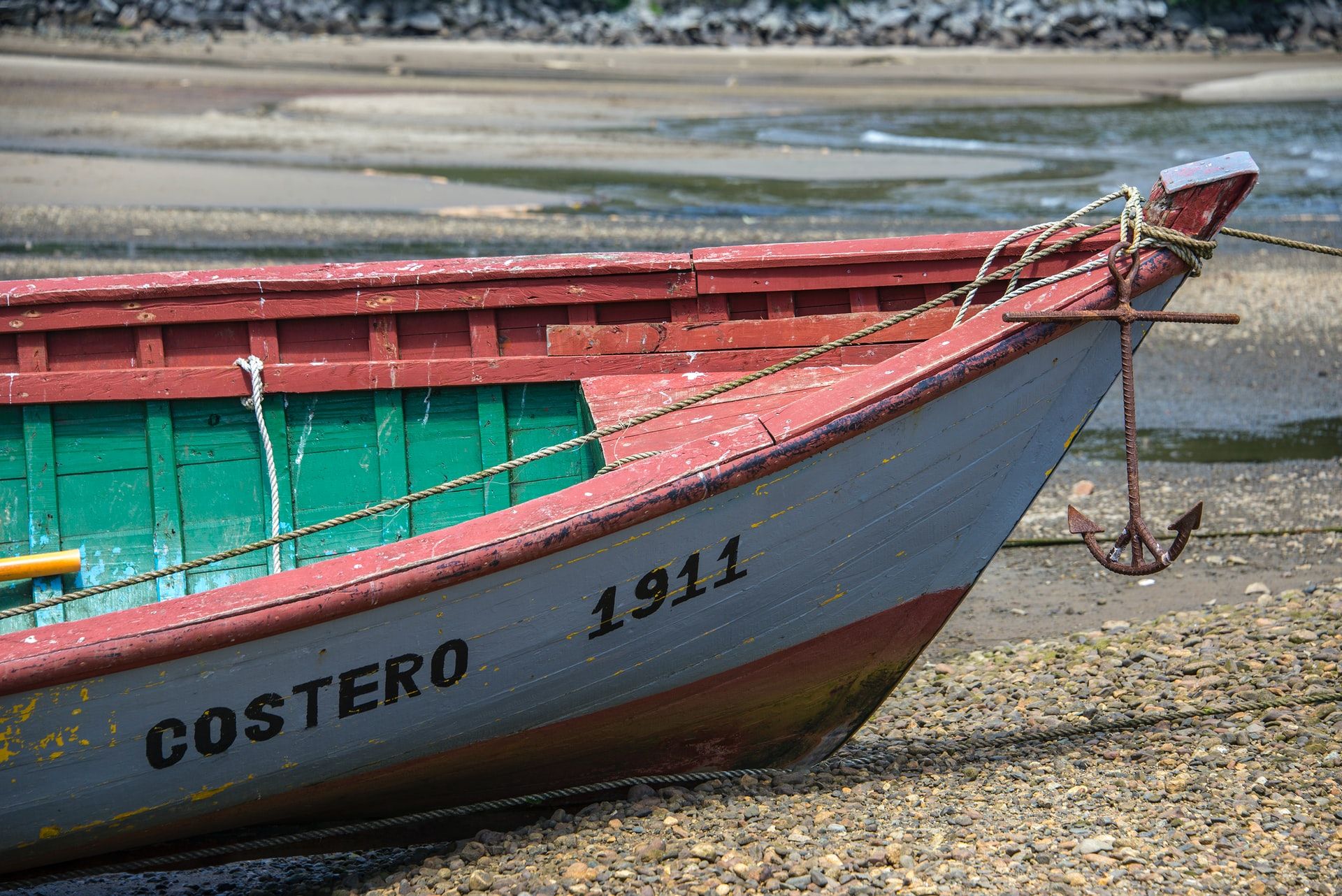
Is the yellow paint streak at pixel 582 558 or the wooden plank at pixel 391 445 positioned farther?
the wooden plank at pixel 391 445

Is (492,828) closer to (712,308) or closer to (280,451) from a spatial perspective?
(280,451)

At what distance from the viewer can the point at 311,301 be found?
497cm

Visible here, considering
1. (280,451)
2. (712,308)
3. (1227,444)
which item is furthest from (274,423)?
(1227,444)

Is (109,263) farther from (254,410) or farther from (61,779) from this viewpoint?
(61,779)

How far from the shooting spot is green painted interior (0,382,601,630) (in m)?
4.82

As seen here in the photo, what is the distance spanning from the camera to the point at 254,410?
4941 millimetres

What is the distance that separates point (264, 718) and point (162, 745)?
30 centimetres

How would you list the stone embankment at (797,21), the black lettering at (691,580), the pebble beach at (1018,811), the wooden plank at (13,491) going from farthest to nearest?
the stone embankment at (797,21) < the wooden plank at (13,491) < the black lettering at (691,580) < the pebble beach at (1018,811)

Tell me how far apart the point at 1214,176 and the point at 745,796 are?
2.51 m

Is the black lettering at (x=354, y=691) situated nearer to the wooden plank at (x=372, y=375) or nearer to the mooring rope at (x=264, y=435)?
the mooring rope at (x=264, y=435)

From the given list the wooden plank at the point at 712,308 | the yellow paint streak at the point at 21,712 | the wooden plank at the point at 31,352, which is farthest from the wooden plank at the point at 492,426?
the yellow paint streak at the point at 21,712

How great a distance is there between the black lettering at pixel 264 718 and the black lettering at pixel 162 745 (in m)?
0.18

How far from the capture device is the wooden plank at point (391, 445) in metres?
4.99

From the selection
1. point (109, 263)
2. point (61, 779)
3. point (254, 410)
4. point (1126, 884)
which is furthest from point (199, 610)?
point (109, 263)
